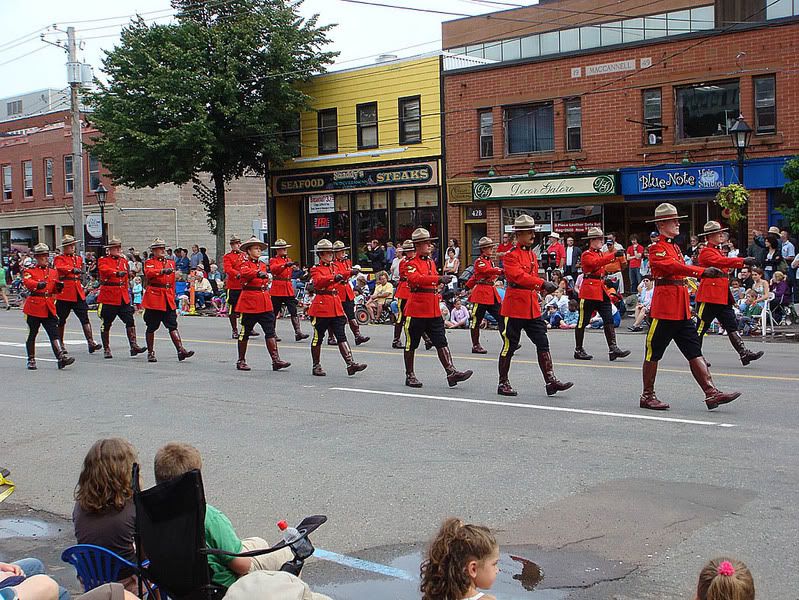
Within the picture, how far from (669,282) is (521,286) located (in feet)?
6.35

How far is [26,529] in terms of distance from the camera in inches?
291

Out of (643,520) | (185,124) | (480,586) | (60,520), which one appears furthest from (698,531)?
(185,124)

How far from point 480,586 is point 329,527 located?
341 centimetres

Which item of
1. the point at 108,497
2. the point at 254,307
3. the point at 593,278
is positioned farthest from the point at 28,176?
the point at 108,497

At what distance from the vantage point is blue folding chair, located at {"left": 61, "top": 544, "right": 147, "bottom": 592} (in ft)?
15.6

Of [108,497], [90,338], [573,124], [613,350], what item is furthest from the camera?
[573,124]

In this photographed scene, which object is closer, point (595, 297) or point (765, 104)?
point (595, 297)

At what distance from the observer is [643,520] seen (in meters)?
6.86

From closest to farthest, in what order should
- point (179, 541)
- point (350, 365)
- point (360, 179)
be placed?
point (179, 541) < point (350, 365) < point (360, 179)

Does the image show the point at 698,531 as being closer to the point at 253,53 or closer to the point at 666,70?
the point at 666,70

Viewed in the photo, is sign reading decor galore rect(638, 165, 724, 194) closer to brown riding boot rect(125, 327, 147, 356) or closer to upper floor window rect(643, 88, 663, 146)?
upper floor window rect(643, 88, 663, 146)

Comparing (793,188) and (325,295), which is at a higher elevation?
(793,188)

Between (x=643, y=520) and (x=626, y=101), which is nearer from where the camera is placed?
(x=643, y=520)

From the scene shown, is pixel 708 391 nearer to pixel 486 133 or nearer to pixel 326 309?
pixel 326 309
